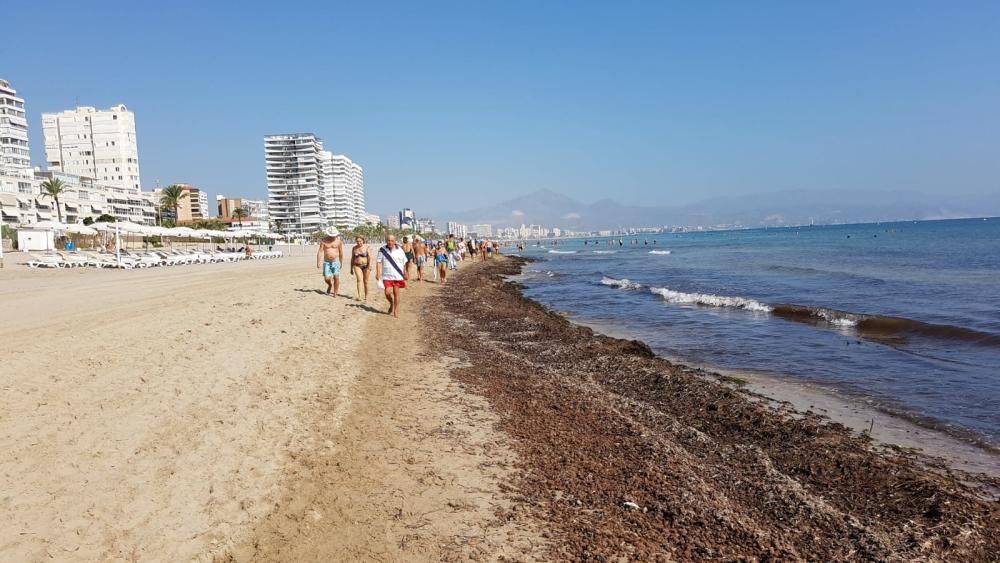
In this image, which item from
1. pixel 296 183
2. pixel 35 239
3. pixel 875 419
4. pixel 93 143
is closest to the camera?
pixel 875 419

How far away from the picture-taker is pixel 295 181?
507 ft

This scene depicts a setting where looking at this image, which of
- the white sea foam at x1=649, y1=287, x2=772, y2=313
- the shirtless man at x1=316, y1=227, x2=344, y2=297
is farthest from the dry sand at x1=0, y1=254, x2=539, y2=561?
the white sea foam at x1=649, y1=287, x2=772, y2=313

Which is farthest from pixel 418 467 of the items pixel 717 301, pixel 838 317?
pixel 717 301

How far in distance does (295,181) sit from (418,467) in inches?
6427

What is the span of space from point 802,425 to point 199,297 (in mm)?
12907

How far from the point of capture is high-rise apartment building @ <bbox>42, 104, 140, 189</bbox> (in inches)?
4432

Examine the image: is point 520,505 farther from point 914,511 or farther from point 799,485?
point 914,511

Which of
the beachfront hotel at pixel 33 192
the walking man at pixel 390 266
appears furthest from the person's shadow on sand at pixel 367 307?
the beachfront hotel at pixel 33 192

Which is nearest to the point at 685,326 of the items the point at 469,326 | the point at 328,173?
the point at 469,326

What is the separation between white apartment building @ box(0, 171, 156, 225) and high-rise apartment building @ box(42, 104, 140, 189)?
9496 millimetres

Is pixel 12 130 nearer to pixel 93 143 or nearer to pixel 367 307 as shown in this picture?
pixel 93 143

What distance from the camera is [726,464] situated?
4656 millimetres

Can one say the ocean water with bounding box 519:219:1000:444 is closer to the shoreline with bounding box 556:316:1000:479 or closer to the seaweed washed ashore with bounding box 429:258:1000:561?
the shoreline with bounding box 556:316:1000:479

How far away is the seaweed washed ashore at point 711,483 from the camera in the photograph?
11.0 feet
